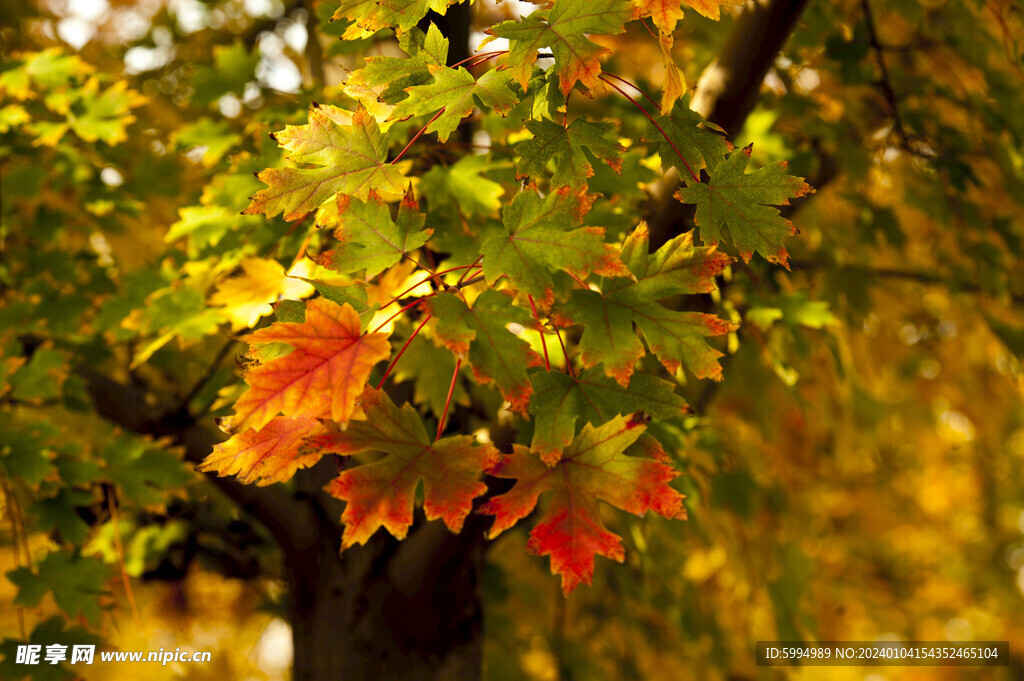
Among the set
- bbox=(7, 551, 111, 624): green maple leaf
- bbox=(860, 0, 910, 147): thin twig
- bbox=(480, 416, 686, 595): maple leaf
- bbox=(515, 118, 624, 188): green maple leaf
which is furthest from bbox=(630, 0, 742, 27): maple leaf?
bbox=(7, 551, 111, 624): green maple leaf

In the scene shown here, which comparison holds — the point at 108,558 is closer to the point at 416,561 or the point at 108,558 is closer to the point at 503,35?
the point at 416,561

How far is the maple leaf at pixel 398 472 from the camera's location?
76 centimetres

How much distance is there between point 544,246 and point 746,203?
0.97 feet

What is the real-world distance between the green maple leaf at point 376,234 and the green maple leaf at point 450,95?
111 millimetres

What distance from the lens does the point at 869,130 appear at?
2043mm

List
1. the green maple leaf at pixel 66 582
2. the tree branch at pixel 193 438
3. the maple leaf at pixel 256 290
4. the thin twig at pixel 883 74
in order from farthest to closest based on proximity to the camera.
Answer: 1. the tree branch at pixel 193 438
2. the thin twig at pixel 883 74
3. the green maple leaf at pixel 66 582
4. the maple leaf at pixel 256 290

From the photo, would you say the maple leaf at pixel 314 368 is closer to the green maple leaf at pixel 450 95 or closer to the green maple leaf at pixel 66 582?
the green maple leaf at pixel 450 95

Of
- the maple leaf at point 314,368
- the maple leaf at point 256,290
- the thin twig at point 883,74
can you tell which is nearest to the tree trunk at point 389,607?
the maple leaf at point 256,290

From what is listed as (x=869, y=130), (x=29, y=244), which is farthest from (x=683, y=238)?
(x=29, y=244)

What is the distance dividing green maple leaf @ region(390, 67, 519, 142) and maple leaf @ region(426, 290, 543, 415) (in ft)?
0.70

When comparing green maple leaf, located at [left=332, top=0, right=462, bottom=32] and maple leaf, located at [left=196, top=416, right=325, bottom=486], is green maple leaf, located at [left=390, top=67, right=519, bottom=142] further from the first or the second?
maple leaf, located at [left=196, top=416, right=325, bottom=486]

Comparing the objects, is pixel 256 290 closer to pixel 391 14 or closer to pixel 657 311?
pixel 391 14

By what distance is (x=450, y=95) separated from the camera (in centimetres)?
83

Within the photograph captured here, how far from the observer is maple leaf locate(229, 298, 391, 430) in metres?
0.71
